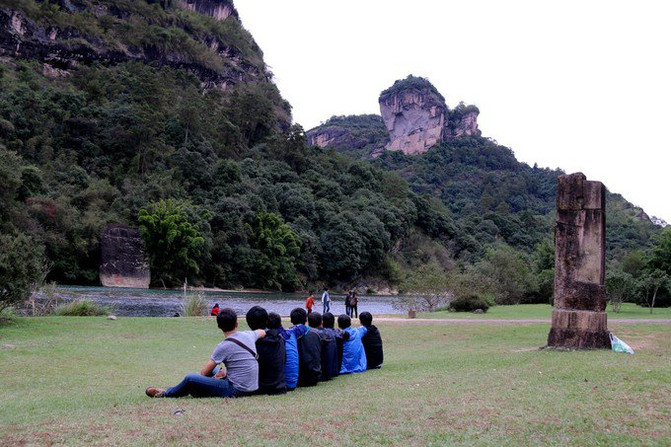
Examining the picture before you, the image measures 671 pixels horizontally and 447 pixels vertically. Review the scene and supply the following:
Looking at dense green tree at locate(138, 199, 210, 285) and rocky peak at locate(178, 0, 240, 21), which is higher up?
rocky peak at locate(178, 0, 240, 21)

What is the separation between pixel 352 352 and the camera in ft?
34.5

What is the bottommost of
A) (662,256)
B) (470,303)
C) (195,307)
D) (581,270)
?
(195,307)

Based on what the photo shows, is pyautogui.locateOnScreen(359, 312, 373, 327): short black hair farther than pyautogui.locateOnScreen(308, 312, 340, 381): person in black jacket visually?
Yes

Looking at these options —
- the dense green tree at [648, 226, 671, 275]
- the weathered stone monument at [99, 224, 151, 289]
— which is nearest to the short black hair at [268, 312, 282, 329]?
the dense green tree at [648, 226, 671, 275]

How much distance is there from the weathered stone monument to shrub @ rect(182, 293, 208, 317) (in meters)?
27.5

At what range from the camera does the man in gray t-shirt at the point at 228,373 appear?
7.30 metres

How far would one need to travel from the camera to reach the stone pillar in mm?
12727

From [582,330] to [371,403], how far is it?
289 inches

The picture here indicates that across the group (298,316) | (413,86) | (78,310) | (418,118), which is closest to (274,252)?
(78,310)

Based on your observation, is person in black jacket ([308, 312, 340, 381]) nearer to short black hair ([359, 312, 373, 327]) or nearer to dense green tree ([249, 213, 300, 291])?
short black hair ([359, 312, 373, 327])

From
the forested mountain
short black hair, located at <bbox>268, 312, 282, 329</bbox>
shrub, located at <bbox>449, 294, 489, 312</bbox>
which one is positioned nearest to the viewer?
short black hair, located at <bbox>268, 312, 282, 329</bbox>

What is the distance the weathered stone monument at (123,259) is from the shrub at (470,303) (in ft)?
103

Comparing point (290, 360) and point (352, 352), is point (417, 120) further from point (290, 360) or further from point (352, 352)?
point (290, 360)

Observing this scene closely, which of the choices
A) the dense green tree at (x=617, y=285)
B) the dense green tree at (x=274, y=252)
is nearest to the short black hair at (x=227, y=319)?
the dense green tree at (x=617, y=285)
